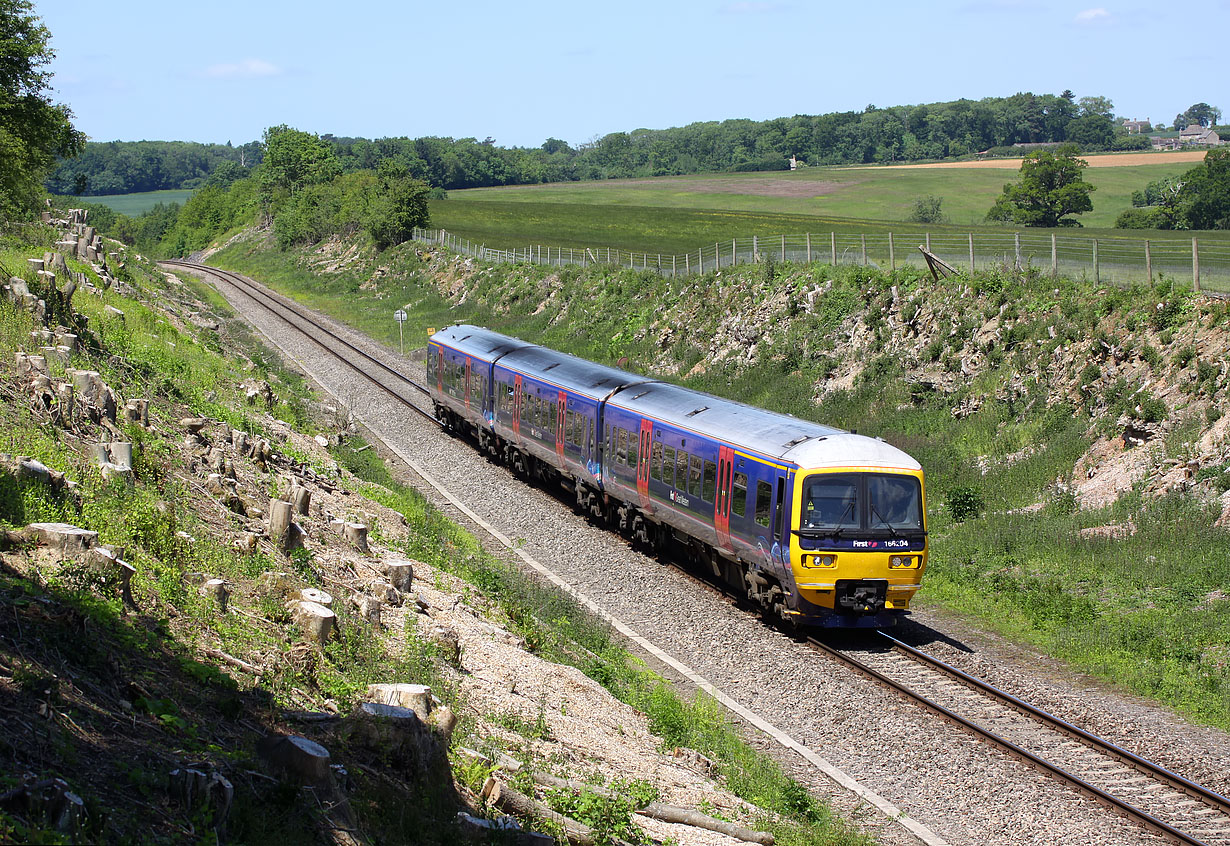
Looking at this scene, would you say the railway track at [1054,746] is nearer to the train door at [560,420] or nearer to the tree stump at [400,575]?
the tree stump at [400,575]

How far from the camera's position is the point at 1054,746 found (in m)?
13.5

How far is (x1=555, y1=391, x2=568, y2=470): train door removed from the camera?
26.5 meters

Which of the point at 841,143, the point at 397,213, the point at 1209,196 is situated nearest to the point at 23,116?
the point at 397,213

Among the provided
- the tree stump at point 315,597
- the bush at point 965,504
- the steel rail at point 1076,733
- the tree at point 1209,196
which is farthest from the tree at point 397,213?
A: the tree stump at point 315,597

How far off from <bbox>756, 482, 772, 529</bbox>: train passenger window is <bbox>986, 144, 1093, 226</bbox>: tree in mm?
75236

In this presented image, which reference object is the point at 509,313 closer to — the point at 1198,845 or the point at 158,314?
the point at 158,314

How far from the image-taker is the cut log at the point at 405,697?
31.4 ft

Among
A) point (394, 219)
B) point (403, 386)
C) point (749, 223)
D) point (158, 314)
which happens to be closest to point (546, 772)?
point (158, 314)

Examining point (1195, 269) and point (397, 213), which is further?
point (397, 213)

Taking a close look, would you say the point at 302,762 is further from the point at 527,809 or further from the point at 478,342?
the point at 478,342

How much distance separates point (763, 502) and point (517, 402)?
42.0 feet

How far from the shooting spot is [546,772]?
33.9 ft

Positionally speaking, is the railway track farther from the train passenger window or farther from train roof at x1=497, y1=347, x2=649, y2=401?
train roof at x1=497, y1=347, x2=649, y2=401

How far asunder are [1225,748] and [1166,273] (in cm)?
1498
